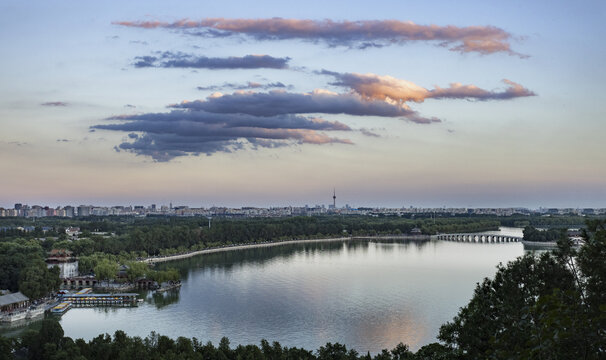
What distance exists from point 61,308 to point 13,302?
4.49 ft

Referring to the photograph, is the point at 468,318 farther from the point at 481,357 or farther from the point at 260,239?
the point at 260,239

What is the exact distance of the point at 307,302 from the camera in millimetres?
17984

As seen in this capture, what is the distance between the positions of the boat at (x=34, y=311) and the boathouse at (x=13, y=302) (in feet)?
1.44

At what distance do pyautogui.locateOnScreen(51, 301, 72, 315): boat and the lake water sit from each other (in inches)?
15.5

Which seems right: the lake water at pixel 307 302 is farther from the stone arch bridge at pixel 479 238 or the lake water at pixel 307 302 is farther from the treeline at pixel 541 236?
the stone arch bridge at pixel 479 238

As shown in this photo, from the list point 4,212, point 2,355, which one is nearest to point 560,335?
point 2,355

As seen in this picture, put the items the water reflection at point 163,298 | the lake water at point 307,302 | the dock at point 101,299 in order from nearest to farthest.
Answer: the lake water at point 307,302 → the dock at point 101,299 → the water reflection at point 163,298

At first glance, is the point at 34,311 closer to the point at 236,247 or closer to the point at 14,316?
the point at 14,316

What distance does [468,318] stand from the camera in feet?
20.5

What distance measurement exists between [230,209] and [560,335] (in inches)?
5453

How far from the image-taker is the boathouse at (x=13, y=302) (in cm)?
1627

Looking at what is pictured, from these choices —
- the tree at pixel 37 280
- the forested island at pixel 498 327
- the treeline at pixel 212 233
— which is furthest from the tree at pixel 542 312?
the treeline at pixel 212 233

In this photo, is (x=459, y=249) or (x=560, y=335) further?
(x=459, y=249)

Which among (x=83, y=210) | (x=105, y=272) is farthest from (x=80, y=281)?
(x=83, y=210)
